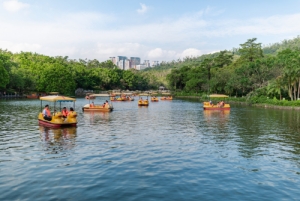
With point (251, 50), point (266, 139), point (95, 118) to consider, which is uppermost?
point (251, 50)

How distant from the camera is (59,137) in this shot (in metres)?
23.5

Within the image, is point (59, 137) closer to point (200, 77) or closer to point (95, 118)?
point (95, 118)

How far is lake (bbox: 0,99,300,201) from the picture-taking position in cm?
1179

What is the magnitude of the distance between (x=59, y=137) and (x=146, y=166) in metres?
10.9

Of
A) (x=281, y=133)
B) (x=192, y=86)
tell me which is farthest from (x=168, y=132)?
(x=192, y=86)

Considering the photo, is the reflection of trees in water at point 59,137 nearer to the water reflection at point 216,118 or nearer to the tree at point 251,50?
the water reflection at point 216,118

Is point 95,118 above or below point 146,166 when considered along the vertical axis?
above

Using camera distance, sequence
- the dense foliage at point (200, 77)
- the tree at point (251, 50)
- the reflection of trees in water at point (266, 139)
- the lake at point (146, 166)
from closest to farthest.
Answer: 1. the lake at point (146, 166)
2. the reflection of trees in water at point (266, 139)
3. the dense foliage at point (200, 77)
4. the tree at point (251, 50)

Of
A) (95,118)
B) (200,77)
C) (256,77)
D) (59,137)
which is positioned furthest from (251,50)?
(59,137)

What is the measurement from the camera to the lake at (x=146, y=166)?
11789mm

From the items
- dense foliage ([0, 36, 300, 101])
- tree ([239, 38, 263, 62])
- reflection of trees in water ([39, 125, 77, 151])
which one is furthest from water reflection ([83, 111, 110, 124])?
tree ([239, 38, 263, 62])

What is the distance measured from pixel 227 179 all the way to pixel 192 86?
10676 centimetres

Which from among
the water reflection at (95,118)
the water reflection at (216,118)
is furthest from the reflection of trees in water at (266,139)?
the water reflection at (95,118)

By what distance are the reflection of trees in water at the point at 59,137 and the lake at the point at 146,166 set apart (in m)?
0.07
